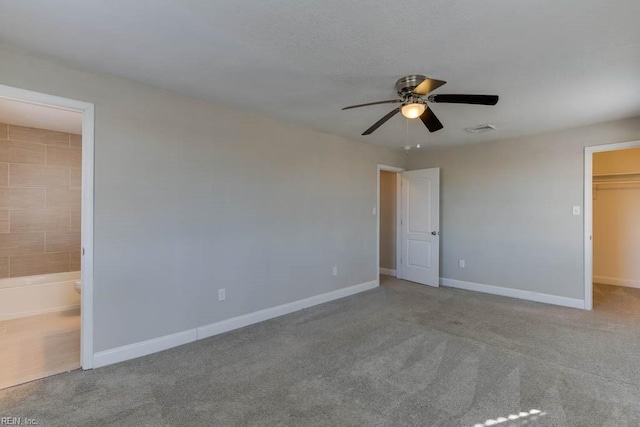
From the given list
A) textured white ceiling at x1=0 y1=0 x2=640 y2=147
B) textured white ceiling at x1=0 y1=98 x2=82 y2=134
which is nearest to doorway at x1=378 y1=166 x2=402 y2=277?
textured white ceiling at x1=0 y1=0 x2=640 y2=147

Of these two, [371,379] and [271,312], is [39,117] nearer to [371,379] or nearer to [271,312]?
[271,312]

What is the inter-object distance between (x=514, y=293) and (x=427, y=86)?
12.7 ft

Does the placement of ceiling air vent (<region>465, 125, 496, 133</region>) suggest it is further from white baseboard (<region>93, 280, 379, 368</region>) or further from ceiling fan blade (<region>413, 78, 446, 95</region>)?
white baseboard (<region>93, 280, 379, 368</region>)

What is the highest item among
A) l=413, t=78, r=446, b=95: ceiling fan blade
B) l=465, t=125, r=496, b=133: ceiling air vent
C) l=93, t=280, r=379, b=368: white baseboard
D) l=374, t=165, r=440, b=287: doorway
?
l=465, t=125, r=496, b=133: ceiling air vent

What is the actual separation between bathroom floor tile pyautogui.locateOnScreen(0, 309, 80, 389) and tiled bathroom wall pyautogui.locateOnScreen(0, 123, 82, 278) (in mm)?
790

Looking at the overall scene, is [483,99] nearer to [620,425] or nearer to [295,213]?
[620,425]

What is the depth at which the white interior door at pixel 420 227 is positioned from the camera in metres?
5.24

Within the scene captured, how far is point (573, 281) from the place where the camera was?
414 centimetres

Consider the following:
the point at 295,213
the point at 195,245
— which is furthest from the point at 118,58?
the point at 295,213

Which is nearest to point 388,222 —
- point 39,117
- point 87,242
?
point 87,242

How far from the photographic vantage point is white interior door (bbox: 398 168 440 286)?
5.24m

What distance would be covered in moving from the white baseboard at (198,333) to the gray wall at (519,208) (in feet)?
8.02

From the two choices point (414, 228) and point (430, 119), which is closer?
point (430, 119)

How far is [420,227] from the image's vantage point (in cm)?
544
